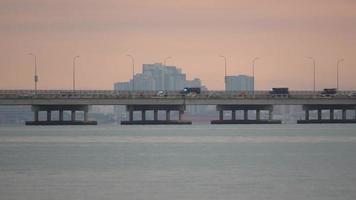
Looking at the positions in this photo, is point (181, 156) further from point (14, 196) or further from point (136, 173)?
point (14, 196)

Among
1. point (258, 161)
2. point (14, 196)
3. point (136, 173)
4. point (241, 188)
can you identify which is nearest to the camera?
point (14, 196)

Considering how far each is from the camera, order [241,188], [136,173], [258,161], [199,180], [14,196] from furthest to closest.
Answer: [258,161]
[136,173]
[199,180]
[241,188]
[14,196]

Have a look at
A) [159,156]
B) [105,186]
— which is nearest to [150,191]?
[105,186]

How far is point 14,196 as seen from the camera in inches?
2810

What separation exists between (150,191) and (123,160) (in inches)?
1314

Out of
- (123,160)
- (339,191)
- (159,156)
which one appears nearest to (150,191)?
(339,191)

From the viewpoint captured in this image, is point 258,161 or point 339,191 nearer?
point 339,191

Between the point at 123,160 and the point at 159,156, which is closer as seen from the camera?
the point at 123,160

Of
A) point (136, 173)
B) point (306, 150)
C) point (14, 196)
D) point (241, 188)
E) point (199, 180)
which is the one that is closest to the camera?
point (14, 196)

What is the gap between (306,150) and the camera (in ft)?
414

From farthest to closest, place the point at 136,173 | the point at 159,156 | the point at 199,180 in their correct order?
1. the point at 159,156
2. the point at 136,173
3. the point at 199,180

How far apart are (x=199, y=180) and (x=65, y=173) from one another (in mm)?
13630

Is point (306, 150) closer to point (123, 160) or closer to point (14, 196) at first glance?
point (123, 160)

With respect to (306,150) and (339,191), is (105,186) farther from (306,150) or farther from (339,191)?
(306,150)
